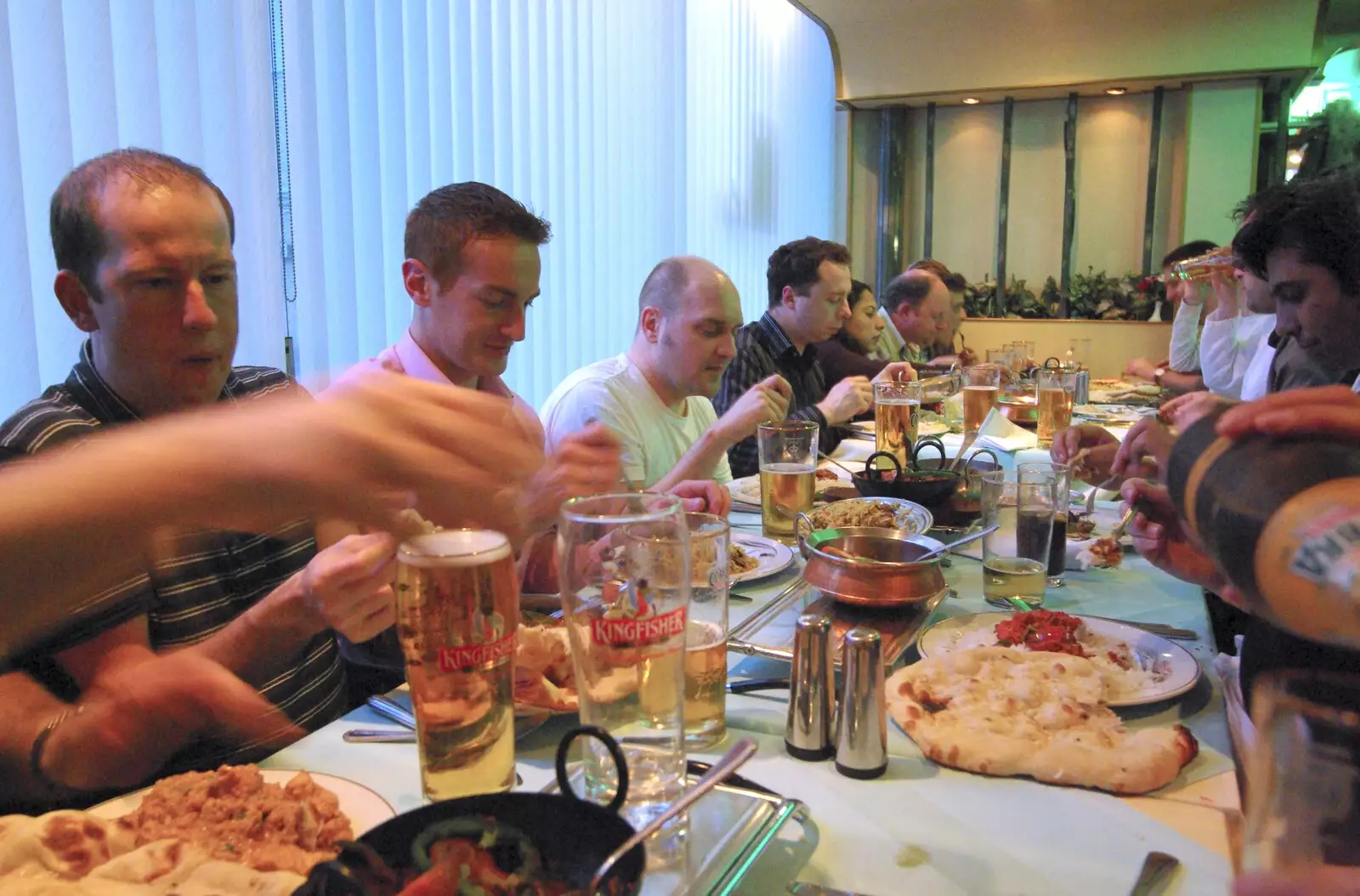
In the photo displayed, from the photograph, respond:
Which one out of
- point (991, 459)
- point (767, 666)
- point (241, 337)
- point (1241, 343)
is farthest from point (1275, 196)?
point (241, 337)

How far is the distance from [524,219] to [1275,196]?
8.14 ft

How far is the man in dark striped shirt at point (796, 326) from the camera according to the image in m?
3.84

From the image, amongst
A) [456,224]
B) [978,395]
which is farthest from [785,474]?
[978,395]

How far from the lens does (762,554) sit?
1.71 m

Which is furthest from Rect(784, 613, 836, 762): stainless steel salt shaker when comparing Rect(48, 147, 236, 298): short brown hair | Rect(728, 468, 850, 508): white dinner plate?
Rect(728, 468, 850, 508): white dinner plate

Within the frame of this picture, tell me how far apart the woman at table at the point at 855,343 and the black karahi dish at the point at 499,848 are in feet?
14.2

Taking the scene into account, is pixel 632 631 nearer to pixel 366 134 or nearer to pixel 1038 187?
pixel 366 134

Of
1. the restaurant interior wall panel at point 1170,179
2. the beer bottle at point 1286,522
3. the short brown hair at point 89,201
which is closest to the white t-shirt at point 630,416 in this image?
the short brown hair at point 89,201

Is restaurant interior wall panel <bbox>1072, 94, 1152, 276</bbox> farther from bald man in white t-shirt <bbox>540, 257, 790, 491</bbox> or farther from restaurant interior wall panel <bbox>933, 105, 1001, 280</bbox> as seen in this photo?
bald man in white t-shirt <bbox>540, 257, 790, 491</bbox>

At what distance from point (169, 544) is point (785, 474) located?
1182 mm

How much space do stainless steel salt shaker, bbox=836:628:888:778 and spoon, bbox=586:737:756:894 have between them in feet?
0.73

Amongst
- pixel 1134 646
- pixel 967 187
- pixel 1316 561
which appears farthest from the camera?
pixel 967 187

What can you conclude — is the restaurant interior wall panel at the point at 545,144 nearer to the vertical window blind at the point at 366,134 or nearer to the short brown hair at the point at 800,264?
the vertical window blind at the point at 366,134

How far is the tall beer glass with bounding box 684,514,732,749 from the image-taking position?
98cm
